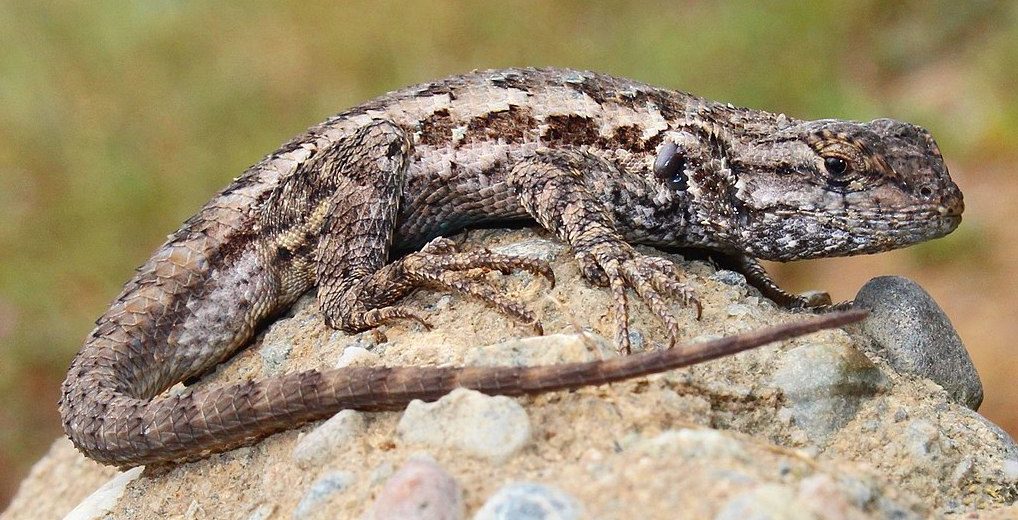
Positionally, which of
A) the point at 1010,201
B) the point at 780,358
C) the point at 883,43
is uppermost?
the point at 883,43

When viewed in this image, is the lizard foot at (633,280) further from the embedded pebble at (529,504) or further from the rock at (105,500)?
the rock at (105,500)

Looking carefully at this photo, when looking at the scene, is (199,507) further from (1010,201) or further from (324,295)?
(1010,201)

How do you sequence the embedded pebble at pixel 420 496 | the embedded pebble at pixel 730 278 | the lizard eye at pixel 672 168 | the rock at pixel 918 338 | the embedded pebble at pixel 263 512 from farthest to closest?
the lizard eye at pixel 672 168 < the embedded pebble at pixel 730 278 < the rock at pixel 918 338 < the embedded pebble at pixel 263 512 < the embedded pebble at pixel 420 496

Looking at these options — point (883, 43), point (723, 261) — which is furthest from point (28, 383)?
point (883, 43)

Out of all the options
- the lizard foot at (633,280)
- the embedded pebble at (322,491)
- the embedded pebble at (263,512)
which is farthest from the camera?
the lizard foot at (633,280)

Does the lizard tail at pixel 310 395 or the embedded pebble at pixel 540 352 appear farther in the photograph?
the embedded pebble at pixel 540 352

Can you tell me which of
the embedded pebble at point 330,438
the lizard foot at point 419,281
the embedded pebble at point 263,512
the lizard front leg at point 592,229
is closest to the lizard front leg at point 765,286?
the lizard front leg at point 592,229

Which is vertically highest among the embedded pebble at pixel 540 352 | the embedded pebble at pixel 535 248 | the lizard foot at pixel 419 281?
the embedded pebble at pixel 535 248
